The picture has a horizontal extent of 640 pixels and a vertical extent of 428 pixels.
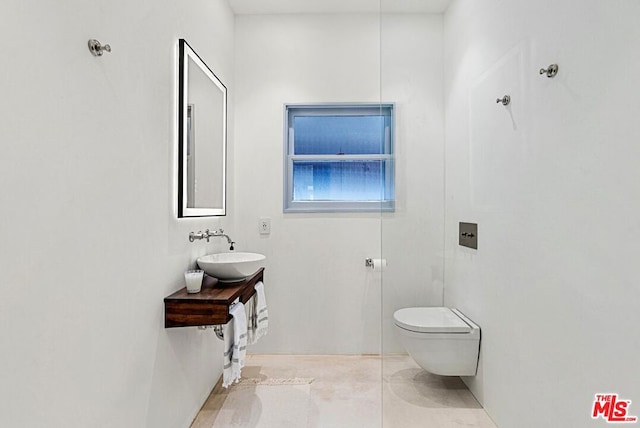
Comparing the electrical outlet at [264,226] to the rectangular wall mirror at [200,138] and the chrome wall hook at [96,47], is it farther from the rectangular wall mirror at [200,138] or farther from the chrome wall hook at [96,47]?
the chrome wall hook at [96,47]

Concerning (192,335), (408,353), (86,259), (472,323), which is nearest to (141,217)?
(86,259)

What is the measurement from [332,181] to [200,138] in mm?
1213

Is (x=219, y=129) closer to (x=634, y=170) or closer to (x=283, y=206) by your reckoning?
(x=283, y=206)

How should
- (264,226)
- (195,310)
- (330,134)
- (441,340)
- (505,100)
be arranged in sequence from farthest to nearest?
(330,134) → (264,226) → (441,340) → (195,310) → (505,100)

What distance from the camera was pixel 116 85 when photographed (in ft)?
4.22

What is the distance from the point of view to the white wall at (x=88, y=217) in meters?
0.88

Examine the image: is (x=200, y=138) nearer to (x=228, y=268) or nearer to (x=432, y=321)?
(x=228, y=268)

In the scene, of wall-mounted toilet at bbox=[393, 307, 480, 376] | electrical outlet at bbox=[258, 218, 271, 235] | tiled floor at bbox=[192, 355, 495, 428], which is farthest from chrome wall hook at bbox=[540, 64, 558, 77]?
electrical outlet at bbox=[258, 218, 271, 235]

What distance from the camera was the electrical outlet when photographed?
290 cm

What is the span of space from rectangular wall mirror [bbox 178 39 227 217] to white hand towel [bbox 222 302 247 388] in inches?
23.2

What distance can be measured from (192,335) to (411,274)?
1250mm

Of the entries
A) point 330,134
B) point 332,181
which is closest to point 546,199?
point 332,181

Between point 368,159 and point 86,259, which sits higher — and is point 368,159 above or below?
above

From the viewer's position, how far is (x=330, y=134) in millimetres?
3006
